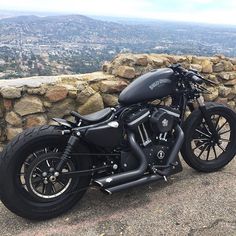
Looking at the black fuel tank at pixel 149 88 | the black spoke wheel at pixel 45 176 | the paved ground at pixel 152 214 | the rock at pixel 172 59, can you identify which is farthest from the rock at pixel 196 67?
the black spoke wheel at pixel 45 176

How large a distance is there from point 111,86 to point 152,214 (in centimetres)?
193

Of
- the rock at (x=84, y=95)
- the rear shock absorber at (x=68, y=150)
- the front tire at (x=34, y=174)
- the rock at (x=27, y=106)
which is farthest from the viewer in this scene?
the rock at (x=84, y=95)

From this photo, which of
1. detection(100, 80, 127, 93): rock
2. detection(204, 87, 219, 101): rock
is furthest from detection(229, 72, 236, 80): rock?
detection(100, 80, 127, 93): rock

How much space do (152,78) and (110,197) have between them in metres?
1.24

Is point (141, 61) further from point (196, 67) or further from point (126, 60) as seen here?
point (196, 67)

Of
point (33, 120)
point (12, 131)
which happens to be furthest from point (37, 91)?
point (12, 131)

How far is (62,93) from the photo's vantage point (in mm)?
4488

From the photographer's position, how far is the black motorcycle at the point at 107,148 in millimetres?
3252

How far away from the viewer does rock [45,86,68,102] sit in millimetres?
4441

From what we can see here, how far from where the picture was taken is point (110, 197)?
3.82m

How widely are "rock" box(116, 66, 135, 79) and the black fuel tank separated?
1.24 m

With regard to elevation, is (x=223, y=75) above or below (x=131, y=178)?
above

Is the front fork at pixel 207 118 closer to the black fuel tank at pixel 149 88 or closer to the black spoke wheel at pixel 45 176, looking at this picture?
the black fuel tank at pixel 149 88

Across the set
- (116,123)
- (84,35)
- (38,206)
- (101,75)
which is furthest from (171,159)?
(84,35)
